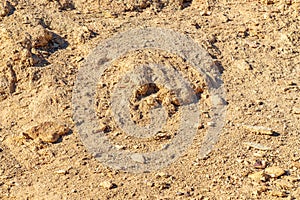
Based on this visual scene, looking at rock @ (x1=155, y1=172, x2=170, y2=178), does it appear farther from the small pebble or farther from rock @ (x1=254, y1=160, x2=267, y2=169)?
rock @ (x1=254, y1=160, x2=267, y2=169)

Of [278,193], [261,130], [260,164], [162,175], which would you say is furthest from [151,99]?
[278,193]

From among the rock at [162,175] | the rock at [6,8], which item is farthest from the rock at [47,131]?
the rock at [6,8]

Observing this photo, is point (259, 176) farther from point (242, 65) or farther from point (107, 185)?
point (242, 65)

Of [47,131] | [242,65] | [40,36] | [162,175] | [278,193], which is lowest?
[278,193]

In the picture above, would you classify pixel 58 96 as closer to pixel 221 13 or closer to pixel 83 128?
pixel 83 128

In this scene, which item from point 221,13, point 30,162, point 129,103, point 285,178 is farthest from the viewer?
point 221,13

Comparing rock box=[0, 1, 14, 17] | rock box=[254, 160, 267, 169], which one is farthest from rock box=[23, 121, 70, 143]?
rock box=[254, 160, 267, 169]

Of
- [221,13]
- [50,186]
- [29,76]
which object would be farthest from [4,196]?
[221,13]
